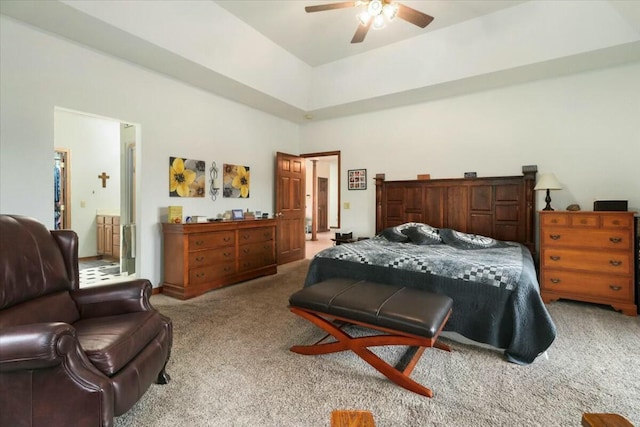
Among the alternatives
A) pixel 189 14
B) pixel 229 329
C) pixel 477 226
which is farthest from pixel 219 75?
pixel 477 226

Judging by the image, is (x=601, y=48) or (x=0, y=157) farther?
(x=601, y=48)

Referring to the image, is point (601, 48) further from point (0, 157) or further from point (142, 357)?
point (0, 157)

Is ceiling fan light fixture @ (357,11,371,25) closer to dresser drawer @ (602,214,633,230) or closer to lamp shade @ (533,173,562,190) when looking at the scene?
lamp shade @ (533,173,562,190)

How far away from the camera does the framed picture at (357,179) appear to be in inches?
219

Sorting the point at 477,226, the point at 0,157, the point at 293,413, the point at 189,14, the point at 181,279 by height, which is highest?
the point at 189,14

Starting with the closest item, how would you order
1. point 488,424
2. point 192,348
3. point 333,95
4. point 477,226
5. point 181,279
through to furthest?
1. point 488,424
2. point 192,348
3. point 181,279
4. point 477,226
5. point 333,95

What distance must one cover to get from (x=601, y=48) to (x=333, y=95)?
3329mm

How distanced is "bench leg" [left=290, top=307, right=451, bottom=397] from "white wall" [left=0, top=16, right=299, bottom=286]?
267 cm

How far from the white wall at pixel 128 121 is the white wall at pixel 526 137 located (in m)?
2.05

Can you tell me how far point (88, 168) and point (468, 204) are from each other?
22.5 feet

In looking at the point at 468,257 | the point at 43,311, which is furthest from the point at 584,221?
the point at 43,311

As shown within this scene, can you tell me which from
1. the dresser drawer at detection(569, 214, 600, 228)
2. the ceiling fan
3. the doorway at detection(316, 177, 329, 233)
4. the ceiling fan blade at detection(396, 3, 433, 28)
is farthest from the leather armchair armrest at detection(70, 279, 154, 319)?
the doorway at detection(316, 177, 329, 233)

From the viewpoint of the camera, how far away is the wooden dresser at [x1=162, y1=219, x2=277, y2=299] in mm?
3764

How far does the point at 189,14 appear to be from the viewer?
3.39 meters
